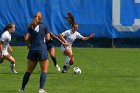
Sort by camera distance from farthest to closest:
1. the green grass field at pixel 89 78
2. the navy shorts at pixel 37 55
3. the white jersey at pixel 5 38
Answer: the white jersey at pixel 5 38, the green grass field at pixel 89 78, the navy shorts at pixel 37 55

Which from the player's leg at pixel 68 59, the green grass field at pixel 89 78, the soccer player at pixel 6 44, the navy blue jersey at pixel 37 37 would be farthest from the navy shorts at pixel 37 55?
the player's leg at pixel 68 59

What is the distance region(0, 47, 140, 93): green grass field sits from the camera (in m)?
15.5

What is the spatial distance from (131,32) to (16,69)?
1533cm

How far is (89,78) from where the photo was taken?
60.0ft

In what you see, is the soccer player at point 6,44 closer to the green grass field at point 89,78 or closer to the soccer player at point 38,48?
the green grass field at point 89,78

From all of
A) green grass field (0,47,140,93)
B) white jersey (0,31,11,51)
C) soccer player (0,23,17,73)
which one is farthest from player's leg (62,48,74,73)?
white jersey (0,31,11,51)

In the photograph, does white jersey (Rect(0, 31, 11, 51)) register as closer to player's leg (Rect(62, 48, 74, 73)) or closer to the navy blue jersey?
player's leg (Rect(62, 48, 74, 73))

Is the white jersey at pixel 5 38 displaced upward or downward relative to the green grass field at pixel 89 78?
upward

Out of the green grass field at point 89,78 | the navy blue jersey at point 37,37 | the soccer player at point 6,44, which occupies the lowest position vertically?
the green grass field at point 89,78

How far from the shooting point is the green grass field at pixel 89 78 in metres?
15.5

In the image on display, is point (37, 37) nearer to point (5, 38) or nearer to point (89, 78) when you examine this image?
point (89, 78)

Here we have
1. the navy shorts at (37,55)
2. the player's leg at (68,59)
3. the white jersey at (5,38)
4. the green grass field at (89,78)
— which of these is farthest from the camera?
the player's leg at (68,59)

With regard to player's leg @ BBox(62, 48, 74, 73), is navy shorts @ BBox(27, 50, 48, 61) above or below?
above

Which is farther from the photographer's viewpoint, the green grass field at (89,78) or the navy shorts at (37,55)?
the green grass field at (89,78)
